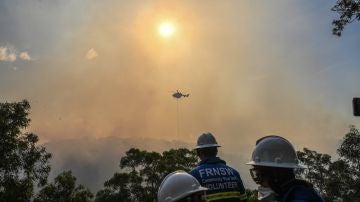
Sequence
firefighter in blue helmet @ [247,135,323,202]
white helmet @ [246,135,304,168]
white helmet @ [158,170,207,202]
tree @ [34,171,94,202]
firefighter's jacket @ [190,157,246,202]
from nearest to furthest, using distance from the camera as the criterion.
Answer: firefighter in blue helmet @ [247,135,323,202]
white helmet @ [246,135,304,168]
white helmet @ [158,170,207,202]
firefighter's jacket @ [190,157,246,202]
tree @ [34,171,94,202]

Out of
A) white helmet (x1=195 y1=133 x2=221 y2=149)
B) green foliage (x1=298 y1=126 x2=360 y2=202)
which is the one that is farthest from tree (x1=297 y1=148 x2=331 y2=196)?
white helmet (x1=195 y1=133 x2=221 y2=149)

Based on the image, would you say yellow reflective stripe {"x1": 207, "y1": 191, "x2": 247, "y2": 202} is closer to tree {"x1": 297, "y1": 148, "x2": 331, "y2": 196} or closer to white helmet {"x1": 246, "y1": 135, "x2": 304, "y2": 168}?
white helmet {"x1": 246, "y1": 135, "x2": 304, "y2": 168}

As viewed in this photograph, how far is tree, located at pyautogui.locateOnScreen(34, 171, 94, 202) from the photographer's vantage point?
31703 millimetres

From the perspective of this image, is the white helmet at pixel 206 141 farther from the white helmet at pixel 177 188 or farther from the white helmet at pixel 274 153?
the white helmet at pixel 274 153

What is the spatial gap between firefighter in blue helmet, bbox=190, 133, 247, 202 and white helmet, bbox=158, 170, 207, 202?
1791mm

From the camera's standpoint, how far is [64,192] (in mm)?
33719

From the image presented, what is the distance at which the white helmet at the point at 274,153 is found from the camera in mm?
3254

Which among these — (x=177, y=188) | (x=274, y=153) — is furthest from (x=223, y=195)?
(x=274, y=153)

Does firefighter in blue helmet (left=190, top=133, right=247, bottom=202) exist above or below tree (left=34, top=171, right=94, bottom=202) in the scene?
below

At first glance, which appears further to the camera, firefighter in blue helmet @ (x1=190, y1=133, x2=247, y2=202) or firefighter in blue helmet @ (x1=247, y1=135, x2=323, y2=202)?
firefighter in blue helmet @ (x1=190, y1=133, x2=247, y2=202)

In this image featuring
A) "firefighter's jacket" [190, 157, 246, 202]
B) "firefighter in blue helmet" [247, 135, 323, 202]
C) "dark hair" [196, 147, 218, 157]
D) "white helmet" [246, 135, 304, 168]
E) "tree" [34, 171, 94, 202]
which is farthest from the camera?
"tree" [34, 171, 94, 202]

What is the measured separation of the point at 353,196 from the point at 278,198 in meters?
38.8

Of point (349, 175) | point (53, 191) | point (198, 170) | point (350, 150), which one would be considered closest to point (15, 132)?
point (53, 191)

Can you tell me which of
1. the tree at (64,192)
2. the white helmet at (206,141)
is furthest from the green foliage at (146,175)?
the white helmet at (206,141)
